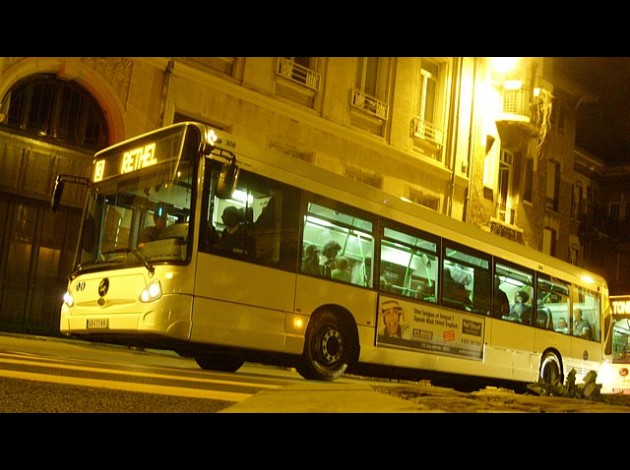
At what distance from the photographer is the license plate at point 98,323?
9273 mm

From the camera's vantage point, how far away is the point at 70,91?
1587 cm

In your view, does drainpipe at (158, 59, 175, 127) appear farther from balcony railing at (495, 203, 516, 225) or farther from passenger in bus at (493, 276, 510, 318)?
balcony railing at (495, 203, 516, 225)

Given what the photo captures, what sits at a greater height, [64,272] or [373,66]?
[373,66]

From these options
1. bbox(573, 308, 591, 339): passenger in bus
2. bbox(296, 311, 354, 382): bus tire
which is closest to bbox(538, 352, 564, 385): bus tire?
bbox(573, 308, 591, 339): passenger in bus

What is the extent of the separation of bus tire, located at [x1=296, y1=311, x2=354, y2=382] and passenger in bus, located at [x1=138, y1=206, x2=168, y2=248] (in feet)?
8.35

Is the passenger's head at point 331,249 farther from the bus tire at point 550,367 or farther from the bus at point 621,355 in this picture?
the bus at point 621,355

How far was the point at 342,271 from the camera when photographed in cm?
1098

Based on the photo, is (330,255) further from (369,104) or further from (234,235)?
(369,104)

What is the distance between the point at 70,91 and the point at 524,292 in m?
10.4

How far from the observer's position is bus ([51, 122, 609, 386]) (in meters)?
8.94

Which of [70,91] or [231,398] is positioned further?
[70,91]
